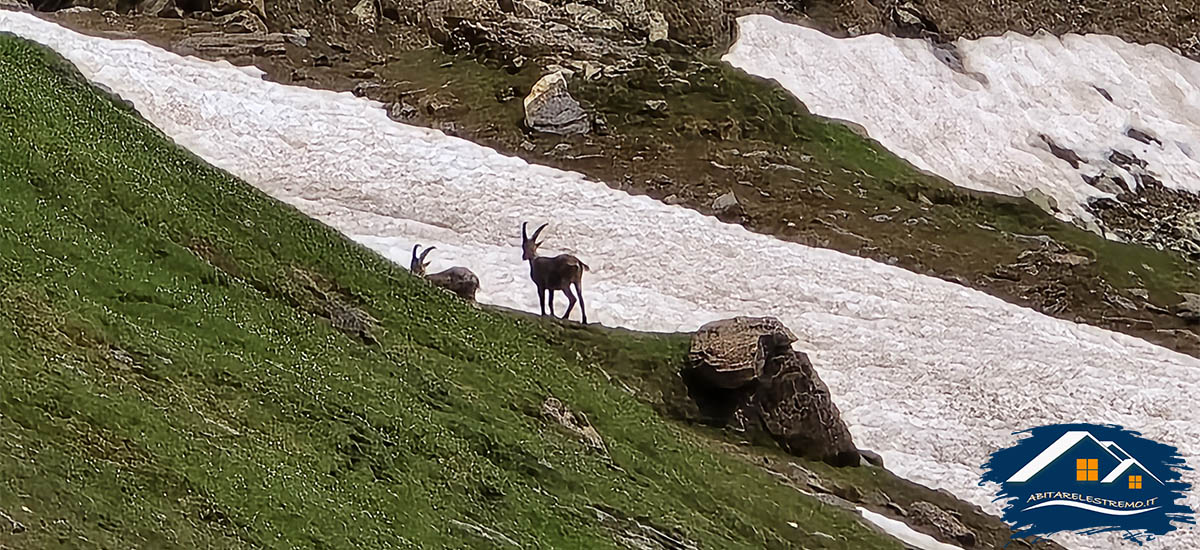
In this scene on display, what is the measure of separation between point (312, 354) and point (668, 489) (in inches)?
172

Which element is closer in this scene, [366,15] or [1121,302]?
[1121,302]

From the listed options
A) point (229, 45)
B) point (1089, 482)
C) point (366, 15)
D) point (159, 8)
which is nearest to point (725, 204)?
point (1089, 482)

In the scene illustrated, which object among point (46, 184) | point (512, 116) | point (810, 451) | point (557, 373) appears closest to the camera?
point (46, 184)

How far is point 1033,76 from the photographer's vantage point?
39.5 meters

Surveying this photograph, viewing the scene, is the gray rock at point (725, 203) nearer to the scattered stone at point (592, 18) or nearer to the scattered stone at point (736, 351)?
the scattered stone at point (592, 18)

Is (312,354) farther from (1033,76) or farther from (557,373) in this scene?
(1033,76)

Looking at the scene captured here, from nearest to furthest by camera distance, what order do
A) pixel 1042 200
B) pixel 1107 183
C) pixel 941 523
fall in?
pixel 941 523
pixel 1042 200
pixel 1107 183

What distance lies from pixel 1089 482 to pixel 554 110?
15074mm

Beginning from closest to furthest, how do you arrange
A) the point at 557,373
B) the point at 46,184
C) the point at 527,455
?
the point at 527,455 → the point at 46,184 → the point at 557,373

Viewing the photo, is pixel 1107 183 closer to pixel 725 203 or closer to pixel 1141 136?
pixel 1141 136

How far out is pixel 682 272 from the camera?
25016mm

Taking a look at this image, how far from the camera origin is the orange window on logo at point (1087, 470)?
20281 mm

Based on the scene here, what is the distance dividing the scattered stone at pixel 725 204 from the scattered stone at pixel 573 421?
13012 millimetres

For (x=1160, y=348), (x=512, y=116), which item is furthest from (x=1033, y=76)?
(x=512, y=116)
